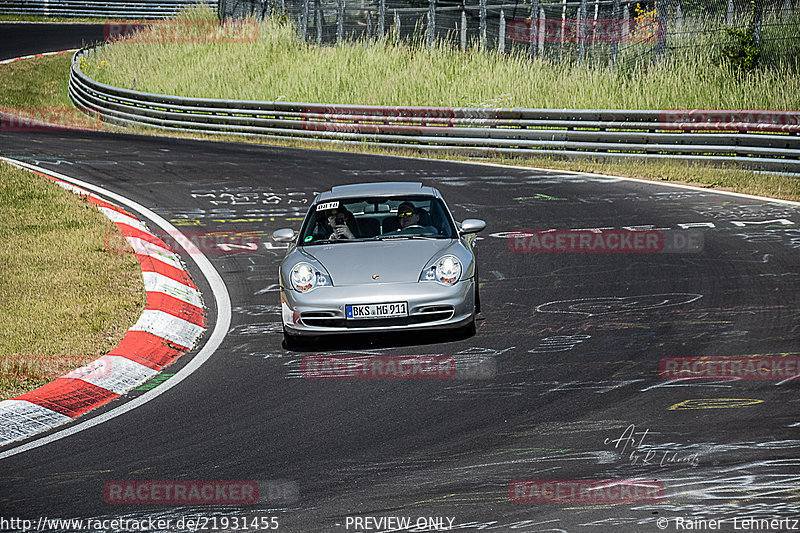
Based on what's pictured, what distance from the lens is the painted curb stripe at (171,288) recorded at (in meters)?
10.2

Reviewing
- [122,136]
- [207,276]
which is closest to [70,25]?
[122,136]

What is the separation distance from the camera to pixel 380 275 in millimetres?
8281

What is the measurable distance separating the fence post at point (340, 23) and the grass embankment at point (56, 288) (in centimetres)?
1951

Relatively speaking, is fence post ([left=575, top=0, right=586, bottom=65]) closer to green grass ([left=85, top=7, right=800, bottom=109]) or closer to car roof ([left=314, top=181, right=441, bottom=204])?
green grass ([left=85, top=7, right=800, bottom=109])

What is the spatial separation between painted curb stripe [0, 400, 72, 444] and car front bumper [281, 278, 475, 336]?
2.17 m

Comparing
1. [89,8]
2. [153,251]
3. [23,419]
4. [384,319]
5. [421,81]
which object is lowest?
[89,8]

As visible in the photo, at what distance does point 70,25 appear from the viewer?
5478 centimetres

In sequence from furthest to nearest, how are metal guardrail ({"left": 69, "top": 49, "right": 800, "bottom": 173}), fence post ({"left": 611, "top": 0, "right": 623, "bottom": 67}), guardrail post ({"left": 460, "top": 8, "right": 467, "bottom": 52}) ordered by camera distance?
guardrail post ({"left": 460, "top": 8, "right": 467, "bottom": 52}) → fence post ({"left": 611, "top": 0, "right": 623, "bottom": 67}) → metal guardrail ({"left": 69, "top": 49, "right": 800, "bottom": 173})

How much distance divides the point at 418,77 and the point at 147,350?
20.8m

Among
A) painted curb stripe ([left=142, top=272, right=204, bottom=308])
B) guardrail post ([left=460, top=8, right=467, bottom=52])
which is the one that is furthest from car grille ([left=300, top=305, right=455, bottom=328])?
guardrail post ([left=460, top=8, right=467, bottom=52])

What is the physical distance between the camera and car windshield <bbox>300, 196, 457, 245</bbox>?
916 cm

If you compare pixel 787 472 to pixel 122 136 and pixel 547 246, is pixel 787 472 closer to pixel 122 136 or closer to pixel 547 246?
pixel 547 246

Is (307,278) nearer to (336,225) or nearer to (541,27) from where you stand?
(336,225)

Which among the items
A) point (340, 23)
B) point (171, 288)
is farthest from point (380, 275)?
point (340, 23)
